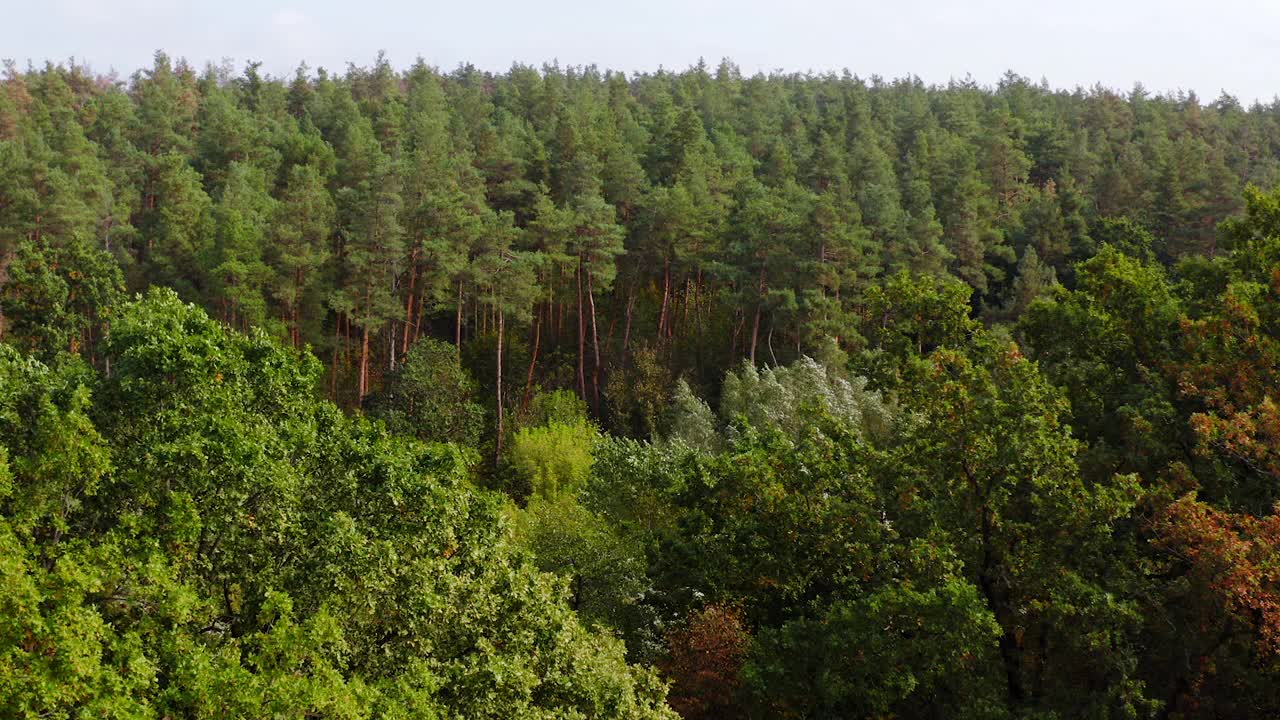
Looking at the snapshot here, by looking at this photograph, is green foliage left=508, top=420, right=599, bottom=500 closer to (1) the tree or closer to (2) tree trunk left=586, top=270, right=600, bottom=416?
(2) tree trunk left=586, top=270, right=600, bottom=416

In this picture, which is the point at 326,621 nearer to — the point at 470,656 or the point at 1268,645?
the point at 470,656

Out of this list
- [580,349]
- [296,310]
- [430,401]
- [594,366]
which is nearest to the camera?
[430,401]

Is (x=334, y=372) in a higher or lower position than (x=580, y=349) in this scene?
lower

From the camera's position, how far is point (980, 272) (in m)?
63.2

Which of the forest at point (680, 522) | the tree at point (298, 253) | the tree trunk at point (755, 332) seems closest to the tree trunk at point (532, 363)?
the forest at point (680, 522)

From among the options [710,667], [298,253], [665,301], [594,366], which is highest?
[298,253]

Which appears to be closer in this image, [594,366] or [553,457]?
[553,457]

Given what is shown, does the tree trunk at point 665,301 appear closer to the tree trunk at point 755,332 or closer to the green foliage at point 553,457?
the tree trunk at point 755,332

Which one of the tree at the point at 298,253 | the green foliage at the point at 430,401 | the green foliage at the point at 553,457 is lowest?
the green foliage at the point at 553,457

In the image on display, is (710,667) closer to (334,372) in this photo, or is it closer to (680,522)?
(680,522)

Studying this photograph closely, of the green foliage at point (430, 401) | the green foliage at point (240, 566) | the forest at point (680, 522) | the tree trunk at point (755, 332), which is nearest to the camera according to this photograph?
the green foliage at point (240, 566)

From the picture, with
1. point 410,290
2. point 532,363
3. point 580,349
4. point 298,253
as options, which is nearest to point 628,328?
point 580,349

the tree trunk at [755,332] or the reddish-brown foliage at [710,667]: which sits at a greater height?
the tree trunk at [755,332]

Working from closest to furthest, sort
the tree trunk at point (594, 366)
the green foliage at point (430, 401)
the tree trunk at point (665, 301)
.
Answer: the green foliage at point (430, 401) → the tree trunk at point (594, 366) → the tree trunk at point (665, 301)
